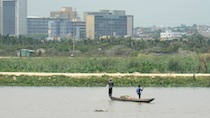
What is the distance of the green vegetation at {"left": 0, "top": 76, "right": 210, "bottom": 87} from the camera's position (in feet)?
161

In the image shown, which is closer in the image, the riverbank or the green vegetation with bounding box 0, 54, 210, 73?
the riverbank

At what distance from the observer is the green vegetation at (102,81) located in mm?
49031

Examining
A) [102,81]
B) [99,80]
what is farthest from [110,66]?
[102,81]

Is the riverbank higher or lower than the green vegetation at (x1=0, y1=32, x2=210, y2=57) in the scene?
lower

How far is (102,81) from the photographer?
163 ft
